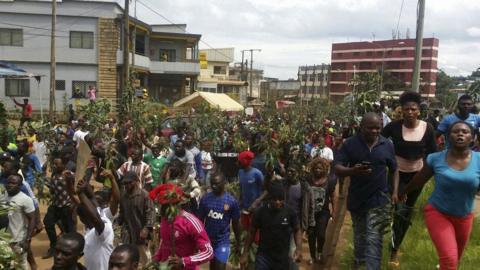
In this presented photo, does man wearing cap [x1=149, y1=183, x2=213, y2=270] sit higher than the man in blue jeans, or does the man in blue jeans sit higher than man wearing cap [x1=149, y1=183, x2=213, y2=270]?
the man in blue jeans

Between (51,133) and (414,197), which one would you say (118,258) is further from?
(51,133)

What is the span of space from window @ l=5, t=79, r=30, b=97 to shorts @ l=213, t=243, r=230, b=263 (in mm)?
29094

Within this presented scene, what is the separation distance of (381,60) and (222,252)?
75.0m

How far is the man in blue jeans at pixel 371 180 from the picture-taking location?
15.4 feet

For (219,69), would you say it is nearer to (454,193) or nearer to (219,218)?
(219,218)

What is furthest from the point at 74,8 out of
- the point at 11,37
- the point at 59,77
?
the point at 59,77

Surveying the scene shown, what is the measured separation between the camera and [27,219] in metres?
5.90

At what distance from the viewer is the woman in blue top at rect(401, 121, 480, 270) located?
410 cm

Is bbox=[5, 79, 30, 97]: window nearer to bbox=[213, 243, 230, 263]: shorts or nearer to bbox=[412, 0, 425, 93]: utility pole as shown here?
bbox=[412, 0, 425, 93]: utility pole

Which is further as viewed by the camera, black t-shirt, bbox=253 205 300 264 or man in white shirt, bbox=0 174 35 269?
man in white shirt, bbox=0 174 35 269

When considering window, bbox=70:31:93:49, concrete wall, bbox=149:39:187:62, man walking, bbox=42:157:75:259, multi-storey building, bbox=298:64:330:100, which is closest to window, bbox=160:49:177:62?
concrete wall, bbox=149:39:187:62

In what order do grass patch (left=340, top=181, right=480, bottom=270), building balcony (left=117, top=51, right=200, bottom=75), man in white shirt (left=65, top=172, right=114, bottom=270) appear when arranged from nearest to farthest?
man in white shirt (left=65, top=172, right=114, bottom=270), grass patch (left=340, top=181, right=480, bottom=270), building balcony (left=117, top=51, right=200, bottom=75)

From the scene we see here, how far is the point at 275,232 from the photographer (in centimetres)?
528

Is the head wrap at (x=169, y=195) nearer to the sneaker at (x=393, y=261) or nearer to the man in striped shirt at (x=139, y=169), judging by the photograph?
the sneaker at (x=393, y=261)
